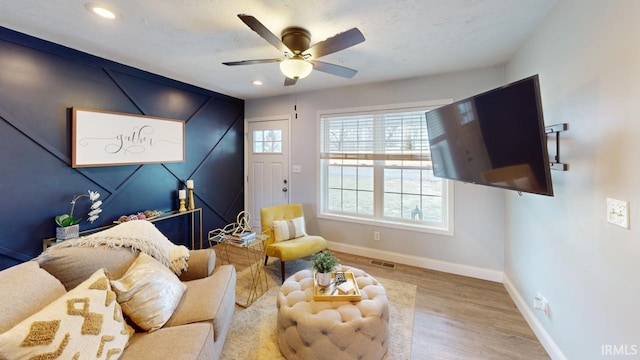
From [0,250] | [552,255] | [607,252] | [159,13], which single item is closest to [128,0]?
[159,13]

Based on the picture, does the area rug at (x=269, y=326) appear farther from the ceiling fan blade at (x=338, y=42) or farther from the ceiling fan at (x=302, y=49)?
the ceiling fan blade at (x=338, y=42)

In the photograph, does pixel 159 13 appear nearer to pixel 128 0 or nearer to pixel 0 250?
pixel 128 0

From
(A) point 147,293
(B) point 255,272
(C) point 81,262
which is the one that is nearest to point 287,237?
(B) point 255,272

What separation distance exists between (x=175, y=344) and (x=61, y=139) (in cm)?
246

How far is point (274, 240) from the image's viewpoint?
9.93ft

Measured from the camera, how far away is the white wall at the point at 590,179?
3.69 ft

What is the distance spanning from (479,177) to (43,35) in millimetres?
3953

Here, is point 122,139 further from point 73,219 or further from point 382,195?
point 382,195

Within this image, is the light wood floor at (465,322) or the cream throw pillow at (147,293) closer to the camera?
the cream throw pillow at (147,293)

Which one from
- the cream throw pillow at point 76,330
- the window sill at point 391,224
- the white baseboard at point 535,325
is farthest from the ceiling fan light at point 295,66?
the white baseboard at point 535,325

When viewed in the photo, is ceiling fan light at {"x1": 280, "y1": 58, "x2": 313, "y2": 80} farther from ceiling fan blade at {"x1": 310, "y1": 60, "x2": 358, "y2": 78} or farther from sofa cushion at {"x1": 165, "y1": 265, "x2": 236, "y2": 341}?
sofa cushion at {"x1": 165, "y1": 265, "x2": 236, "y2": 341}

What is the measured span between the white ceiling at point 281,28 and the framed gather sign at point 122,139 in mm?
646

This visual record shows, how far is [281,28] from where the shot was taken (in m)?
2.00

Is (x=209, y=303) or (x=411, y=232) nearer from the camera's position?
(x=209, y=303)
